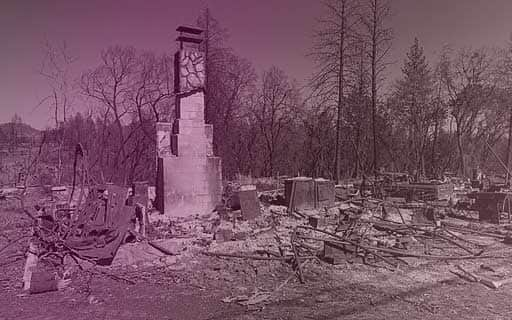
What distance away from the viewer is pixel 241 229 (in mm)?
10586

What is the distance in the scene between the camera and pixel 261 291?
648 centimetres

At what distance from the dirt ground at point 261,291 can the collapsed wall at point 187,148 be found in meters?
3.97

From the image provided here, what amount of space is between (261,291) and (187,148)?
6.66 metres

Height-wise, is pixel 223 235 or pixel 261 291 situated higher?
pixel 223 235

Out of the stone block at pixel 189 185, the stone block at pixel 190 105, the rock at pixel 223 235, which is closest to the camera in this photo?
the rock at pixel 223 235

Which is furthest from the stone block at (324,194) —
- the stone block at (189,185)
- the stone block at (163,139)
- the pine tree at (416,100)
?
the pine tree at (416,100)

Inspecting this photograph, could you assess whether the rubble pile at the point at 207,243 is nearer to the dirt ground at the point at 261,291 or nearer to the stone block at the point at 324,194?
the dirt ground at the point at 261,291

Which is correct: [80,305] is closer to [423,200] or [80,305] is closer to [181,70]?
[181,70]

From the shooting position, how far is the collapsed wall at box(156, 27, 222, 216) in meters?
12.0

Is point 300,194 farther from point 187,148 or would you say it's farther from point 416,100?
point 416,100

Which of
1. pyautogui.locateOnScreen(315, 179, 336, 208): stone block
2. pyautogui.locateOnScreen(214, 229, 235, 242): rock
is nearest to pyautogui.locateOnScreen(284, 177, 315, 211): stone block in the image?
pyautogui.locateOnScreen(315, 179, 336, 208): stone block

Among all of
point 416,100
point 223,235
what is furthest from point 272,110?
point 223,235

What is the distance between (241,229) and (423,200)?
8.81 m

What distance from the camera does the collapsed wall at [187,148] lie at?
472 inches
